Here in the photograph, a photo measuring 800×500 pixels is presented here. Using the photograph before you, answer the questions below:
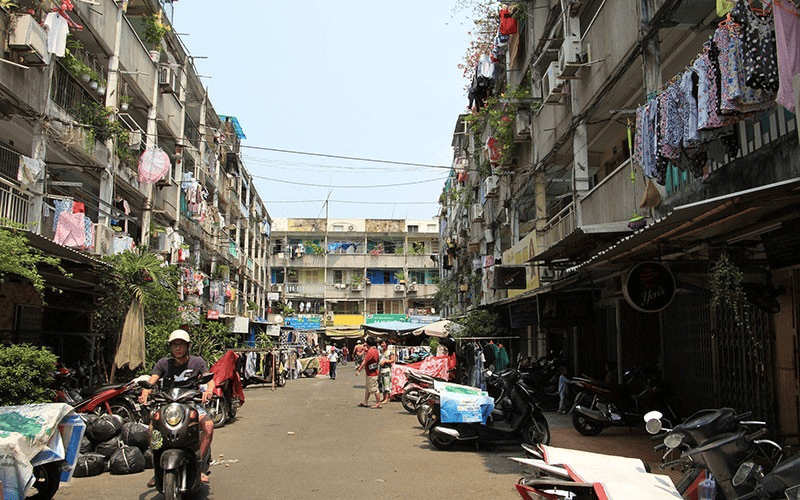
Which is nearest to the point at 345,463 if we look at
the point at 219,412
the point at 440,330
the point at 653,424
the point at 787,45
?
the point at 219,412

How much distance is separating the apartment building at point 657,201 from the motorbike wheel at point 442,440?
10.9ft

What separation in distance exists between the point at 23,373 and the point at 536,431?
22.0 feet

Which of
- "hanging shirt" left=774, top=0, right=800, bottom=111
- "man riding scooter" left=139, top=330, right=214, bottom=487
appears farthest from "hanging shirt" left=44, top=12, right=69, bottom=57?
"hanging shirt" left=774, top=0, right=800, bottom=111

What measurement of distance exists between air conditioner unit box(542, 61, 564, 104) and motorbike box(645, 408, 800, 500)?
11001mm

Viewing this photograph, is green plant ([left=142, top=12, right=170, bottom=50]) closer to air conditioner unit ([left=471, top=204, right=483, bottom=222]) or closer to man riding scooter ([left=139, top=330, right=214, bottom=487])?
air conditioner unit ([left=471, top=204, right=483, bottom=222])

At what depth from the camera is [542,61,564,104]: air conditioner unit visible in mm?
14581

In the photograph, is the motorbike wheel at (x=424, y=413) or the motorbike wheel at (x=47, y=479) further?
the motorbike wheel at (x=424, y=413)

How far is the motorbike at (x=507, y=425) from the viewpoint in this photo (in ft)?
32.1

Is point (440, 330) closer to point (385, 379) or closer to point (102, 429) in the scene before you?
point (385, 379)

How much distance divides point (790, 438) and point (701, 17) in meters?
6.06

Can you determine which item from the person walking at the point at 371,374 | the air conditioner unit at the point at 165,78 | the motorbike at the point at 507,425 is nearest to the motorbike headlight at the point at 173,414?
the motorbike at the point at 507,425

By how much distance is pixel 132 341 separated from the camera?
1204cm

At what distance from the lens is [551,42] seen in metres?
15.6

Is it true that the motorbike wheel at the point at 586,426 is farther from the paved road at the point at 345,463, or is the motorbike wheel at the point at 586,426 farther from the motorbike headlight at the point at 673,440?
the motorbike headlight at the point at 673,440
